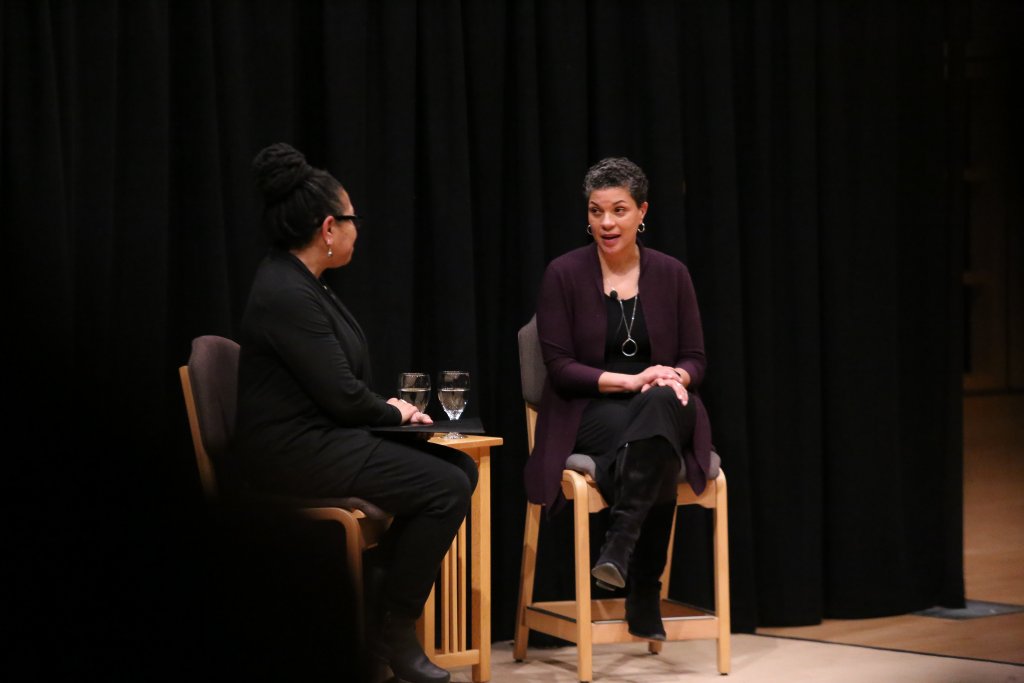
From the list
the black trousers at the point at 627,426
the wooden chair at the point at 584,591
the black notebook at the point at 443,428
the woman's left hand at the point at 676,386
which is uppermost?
the woman's left hand at the point at 676,386

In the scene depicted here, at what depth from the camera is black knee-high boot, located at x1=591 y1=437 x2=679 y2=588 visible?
3.03 meters

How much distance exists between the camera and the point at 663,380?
10.5 feet

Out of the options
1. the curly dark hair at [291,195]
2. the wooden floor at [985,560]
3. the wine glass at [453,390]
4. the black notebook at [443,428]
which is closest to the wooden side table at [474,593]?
the wine glass at [453,390]

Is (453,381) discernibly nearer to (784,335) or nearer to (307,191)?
(307,191)

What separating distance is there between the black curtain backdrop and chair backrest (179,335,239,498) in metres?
0.23

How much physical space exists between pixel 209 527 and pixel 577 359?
289 centimetres

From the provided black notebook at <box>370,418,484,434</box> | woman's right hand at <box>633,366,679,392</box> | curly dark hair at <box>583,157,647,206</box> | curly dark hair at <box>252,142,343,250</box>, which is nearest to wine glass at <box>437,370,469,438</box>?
black notebook at <box>370,418,484,434</box>

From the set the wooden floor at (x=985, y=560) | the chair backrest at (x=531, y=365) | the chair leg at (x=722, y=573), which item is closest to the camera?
the chair leg at (x=722, y=573)

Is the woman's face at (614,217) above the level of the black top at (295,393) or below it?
above

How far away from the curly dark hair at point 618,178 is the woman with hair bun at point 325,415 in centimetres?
88

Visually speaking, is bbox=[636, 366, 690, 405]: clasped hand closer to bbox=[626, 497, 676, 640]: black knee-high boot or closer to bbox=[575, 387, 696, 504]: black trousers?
bbox=[575, 387, 696, 504]: black trousers

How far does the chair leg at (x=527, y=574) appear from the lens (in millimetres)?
3438

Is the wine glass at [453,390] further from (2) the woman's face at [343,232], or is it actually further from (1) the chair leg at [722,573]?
(1) the chair leg at [722,573]

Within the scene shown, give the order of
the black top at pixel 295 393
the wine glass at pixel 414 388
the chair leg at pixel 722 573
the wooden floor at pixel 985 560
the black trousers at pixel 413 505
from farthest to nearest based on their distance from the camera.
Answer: the wooden floor at pixel 985 560 → the chair leg at pixel 722 573 → the wine glass at pixel 414 388 → the black trousers at pixel 413 505 → the black top at pixel 295 393
